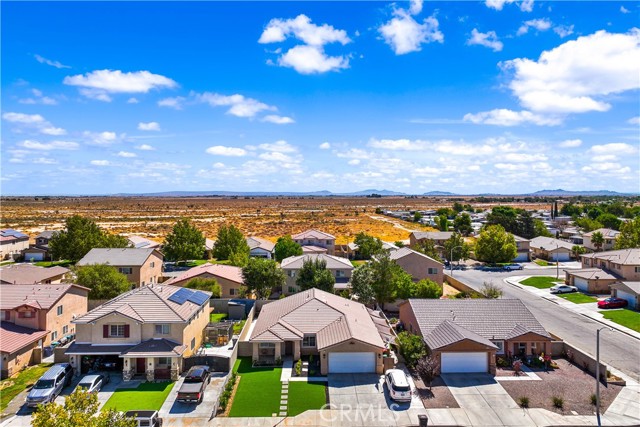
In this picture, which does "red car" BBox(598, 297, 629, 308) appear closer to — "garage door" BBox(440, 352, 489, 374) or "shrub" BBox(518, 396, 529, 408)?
"garage door" BBox(440, 352, 489, 374)

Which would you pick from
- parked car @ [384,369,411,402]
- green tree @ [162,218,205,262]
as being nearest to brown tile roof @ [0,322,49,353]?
parked car @ [384,369,411,402]

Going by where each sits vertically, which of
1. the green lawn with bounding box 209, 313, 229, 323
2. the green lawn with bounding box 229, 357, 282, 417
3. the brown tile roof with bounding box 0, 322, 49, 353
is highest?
the brown tile roof with bounding box 0, 322, 49, 353

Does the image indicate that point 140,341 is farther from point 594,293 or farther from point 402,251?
point 594,293

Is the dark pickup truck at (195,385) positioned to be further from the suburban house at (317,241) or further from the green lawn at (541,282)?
the suburban house at (317,241)

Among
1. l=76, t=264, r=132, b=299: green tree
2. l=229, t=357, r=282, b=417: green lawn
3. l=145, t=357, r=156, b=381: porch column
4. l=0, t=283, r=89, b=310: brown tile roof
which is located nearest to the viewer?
l=229, t=357, r=282, b=417: green lawn

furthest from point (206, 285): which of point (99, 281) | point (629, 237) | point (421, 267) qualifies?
point (629, 237)

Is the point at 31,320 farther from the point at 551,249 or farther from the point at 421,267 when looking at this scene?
the point at 551,249
